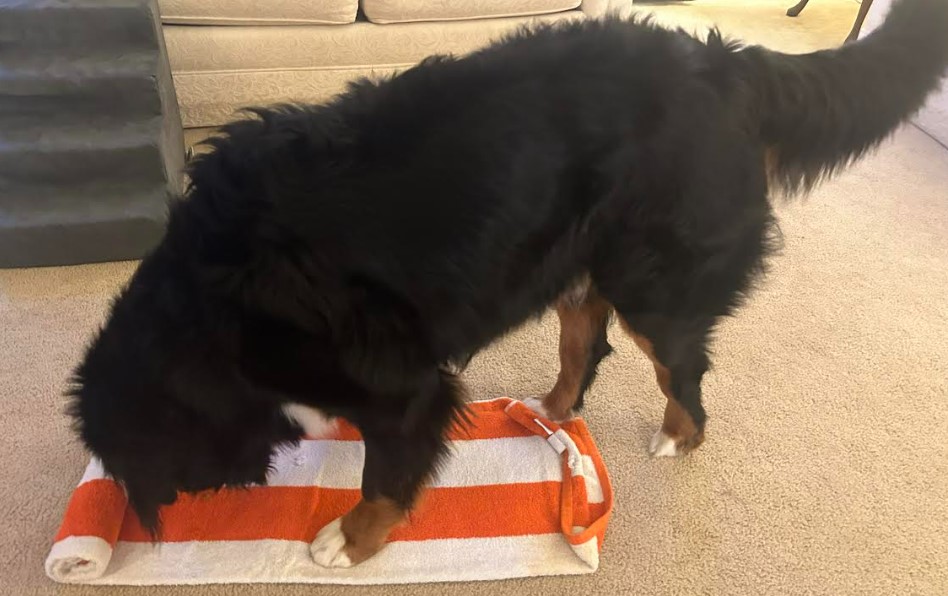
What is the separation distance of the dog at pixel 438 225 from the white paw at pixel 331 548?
130 millimetres

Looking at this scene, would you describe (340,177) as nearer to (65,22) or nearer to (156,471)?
(156,471)

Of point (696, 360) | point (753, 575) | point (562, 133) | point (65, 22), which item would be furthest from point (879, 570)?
point (65, 22)

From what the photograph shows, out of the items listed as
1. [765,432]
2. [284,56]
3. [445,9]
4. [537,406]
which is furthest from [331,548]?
[445,9]

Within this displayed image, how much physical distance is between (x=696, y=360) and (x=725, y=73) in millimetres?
534

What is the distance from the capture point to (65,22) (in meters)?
1.94

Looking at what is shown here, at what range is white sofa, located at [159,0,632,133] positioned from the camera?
8.09 feet

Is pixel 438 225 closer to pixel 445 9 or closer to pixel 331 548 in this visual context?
pixel 331 548

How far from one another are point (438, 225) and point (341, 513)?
0.69m

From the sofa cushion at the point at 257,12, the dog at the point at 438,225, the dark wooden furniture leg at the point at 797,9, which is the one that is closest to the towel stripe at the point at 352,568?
the dog at the point at 438,225

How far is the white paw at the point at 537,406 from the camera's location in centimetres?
162

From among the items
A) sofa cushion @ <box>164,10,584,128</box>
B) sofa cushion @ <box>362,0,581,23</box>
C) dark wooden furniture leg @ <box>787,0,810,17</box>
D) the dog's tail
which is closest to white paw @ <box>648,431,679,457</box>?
the dog's tail

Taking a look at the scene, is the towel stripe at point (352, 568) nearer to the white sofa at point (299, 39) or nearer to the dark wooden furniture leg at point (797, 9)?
the white sofa at point (299, 39)

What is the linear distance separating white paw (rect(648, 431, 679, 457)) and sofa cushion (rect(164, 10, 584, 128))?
151 cm

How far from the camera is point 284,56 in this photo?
255 centimetres
